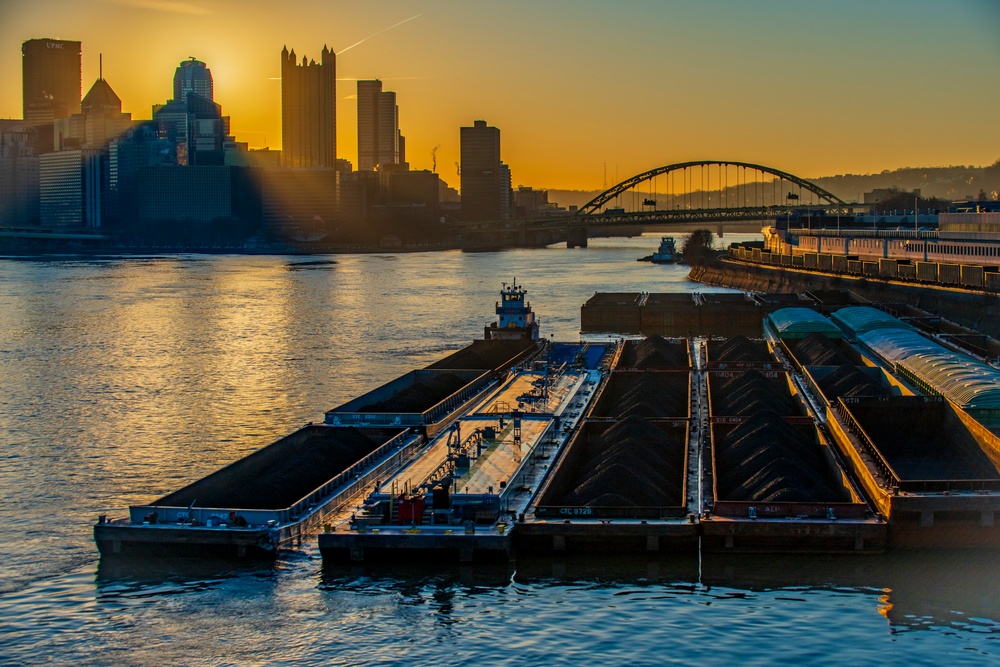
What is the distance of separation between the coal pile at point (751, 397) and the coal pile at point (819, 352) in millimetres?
3385

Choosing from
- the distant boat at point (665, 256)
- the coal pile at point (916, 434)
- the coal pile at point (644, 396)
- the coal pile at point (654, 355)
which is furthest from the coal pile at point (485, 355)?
the distant boat at point (665, 256)

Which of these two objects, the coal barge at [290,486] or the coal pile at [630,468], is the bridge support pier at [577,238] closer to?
the coal barge at [290,486]

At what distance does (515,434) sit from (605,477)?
153 inches

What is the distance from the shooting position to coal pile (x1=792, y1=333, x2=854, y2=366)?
103 feet

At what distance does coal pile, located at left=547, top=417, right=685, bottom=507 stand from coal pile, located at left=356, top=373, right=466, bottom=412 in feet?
16.2

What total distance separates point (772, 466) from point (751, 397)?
22.7 feet

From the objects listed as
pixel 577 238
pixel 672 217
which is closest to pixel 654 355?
pixel 672 217

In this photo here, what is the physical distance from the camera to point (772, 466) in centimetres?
1848

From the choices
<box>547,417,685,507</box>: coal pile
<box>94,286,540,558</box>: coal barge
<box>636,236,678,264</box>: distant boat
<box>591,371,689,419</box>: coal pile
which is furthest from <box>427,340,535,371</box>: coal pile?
<box>636,236,678,264</box>: distant boat

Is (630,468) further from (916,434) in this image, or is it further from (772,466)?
(916,434)

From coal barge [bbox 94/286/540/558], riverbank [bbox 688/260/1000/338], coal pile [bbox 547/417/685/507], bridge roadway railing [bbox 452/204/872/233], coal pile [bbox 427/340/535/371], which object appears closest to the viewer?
coal barge [bbox 94/286/540/558]

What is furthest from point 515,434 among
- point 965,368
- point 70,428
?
point 70,428

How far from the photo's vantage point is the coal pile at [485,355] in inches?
1389

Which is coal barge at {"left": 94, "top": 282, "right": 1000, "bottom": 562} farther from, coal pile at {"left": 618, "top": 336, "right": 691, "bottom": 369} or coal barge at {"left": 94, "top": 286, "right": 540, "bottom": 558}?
coal pile at {"left": 618, "top": 336, "right": 691, "bottom": 369}
